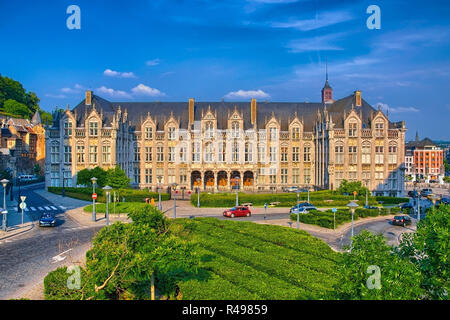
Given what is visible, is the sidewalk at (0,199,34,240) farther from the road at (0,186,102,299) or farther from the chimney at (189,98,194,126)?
the chimney at (189,98,194,126)

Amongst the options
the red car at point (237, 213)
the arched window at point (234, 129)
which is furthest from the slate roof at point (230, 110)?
the red car at point (237, 213)

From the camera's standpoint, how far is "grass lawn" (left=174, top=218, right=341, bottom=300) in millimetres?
16969

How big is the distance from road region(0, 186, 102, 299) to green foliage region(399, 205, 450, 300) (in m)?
16.8

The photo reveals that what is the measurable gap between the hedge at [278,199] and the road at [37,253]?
→ 2113cm

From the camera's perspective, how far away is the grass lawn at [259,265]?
1697 cm

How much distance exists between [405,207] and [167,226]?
46.3m

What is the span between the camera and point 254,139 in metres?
74.7

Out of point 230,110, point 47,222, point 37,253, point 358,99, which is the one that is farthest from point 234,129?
point 37,253

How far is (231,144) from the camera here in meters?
74.2

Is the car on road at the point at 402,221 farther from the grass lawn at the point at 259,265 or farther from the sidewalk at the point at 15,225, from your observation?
the sidewalk at the point at 15,225

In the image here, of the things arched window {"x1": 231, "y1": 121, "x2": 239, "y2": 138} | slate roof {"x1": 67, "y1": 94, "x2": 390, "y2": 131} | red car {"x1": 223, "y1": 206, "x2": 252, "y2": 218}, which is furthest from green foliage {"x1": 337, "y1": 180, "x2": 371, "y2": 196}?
arched window {"x1": 231, "y1": 121, "x2": 239, "y2": 138}

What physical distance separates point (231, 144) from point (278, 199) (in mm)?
19259

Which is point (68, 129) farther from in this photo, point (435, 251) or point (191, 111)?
point (435, 251)
